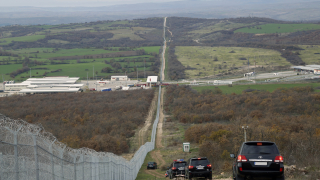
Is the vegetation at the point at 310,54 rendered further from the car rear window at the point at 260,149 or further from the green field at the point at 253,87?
the car rear window at the point at 260,149

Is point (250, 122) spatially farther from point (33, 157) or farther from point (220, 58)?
point (220, 58)

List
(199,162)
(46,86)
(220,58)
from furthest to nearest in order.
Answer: (220,58) → (46,86) → (199,162)

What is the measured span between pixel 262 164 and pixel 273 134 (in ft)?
69.6

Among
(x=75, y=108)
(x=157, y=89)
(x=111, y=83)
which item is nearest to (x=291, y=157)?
(x=75, y=108)

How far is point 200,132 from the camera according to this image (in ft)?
138

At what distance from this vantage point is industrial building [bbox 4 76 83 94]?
106 meters

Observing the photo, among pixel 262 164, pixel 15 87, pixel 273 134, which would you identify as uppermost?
pixel 262 164

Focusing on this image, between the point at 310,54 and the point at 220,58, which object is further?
the point at 220,58

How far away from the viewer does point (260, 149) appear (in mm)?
12633

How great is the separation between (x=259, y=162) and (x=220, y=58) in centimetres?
15226

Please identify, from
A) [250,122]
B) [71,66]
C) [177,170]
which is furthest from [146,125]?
[71,66]

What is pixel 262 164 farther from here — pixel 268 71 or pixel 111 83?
pixel 268 71

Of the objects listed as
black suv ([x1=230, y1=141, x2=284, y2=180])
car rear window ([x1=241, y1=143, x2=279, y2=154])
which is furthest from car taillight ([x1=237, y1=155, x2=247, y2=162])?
car rear window ([x1=241, y1=143, x2=279, y2=154])

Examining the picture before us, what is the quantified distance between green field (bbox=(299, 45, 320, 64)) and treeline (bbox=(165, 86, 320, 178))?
70318 mm
